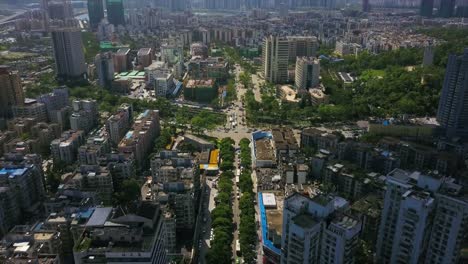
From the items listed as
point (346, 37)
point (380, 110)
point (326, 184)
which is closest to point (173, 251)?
point (326, 184)

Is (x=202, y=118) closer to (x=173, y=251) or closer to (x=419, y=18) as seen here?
(x=173, y=251)

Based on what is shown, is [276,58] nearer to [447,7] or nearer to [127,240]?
[127,240]

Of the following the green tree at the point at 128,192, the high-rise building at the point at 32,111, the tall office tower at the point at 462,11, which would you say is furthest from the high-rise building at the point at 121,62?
the tall office tower at the point at 462,11

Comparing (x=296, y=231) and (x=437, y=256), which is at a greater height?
(x=296, y=231)

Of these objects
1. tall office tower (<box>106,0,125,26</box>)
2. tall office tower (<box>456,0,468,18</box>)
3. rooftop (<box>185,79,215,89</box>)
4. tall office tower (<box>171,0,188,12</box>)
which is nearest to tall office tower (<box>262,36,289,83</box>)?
rooftop (<box>185,79,215,89</box>)

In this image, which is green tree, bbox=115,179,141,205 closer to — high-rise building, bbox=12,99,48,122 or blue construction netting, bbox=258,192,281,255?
blue construction netting, bbox=258,192,281,255

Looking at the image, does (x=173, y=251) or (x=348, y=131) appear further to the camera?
(x=348, y=131)

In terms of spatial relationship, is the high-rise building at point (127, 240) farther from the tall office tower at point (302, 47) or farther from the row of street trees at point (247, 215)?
the tall office tower at point (302, 47)
